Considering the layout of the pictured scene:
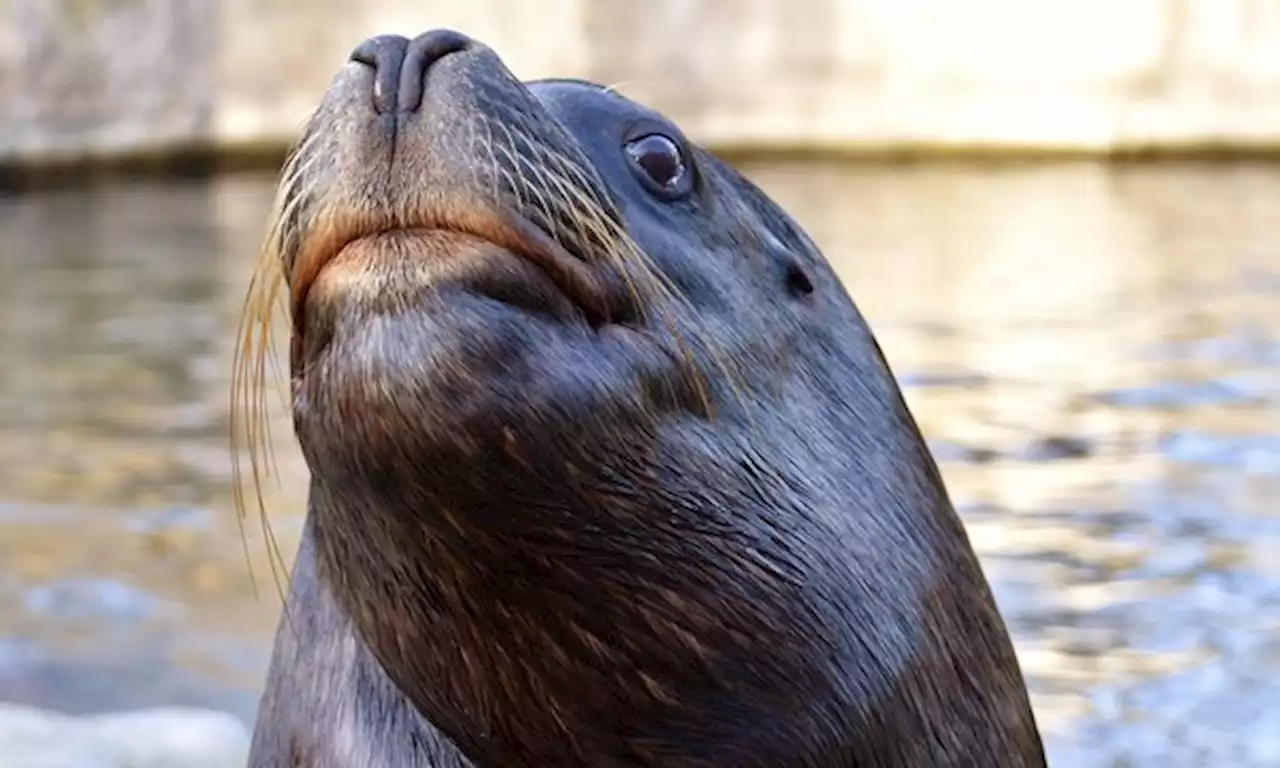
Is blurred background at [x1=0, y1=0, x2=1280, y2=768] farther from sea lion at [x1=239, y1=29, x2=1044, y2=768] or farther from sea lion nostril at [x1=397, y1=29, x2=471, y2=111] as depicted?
sea lion at [x1=239, y1=29, x2=1044, y2=768]

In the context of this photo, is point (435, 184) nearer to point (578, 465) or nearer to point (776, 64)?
point (578, 465)

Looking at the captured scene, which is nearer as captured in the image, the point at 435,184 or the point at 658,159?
the point at 435,184

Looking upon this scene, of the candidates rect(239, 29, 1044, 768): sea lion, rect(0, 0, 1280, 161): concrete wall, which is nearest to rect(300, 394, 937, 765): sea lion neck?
rect(239, 29, 1044, 768): sea lion

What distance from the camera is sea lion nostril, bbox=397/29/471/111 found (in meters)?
2.18

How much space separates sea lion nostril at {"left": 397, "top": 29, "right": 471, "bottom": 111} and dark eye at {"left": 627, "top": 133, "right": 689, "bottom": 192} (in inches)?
12.5

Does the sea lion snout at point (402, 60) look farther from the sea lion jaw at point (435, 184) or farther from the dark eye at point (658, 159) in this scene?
the dark eye at point (658, 159)

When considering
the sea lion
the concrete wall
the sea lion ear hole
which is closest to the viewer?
the sea lion

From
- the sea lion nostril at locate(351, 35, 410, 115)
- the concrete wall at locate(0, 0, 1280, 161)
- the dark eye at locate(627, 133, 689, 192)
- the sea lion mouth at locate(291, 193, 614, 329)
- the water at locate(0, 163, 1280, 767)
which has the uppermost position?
the concrete wall at locate(0, 0, 1280, 161)

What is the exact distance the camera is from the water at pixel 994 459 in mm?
4781

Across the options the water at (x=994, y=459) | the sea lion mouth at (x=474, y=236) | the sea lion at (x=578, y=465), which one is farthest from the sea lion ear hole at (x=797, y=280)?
the water at (x=994, y=459)

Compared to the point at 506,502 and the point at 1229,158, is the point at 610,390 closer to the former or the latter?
the point at 506,502

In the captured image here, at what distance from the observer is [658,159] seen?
8.38ft

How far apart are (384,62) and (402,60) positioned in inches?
0.7

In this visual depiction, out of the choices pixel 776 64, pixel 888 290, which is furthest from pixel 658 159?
pixel 776 64
